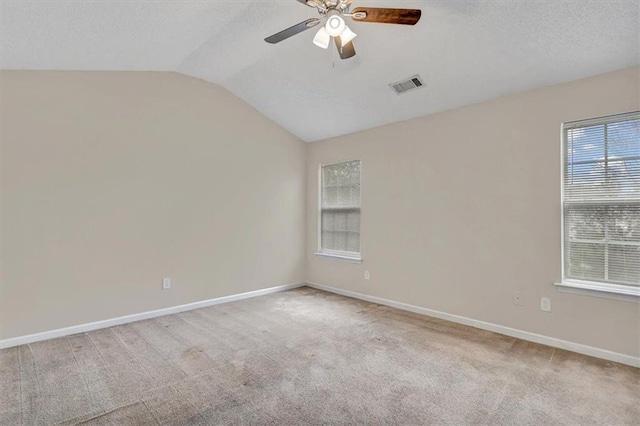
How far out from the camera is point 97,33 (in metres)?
2.62

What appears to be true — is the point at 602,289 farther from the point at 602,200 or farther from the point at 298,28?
the point at 298,28

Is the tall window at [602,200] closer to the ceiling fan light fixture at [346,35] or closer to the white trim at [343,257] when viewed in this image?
the ceiling fan light fixture at [346,35]

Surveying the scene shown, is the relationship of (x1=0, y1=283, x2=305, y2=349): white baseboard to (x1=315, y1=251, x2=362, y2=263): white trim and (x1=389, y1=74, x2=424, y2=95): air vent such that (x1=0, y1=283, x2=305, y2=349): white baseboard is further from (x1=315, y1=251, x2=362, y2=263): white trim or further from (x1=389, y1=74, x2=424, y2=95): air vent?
(x1=389, y1=74, x2=424, y2=95): air vent

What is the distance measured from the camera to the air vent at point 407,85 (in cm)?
323

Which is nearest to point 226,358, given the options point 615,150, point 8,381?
point 8,381

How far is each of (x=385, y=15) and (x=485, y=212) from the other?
2192mm

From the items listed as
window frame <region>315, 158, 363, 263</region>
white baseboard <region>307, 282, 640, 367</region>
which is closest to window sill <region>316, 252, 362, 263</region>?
window frame <region>315, 158, 363, 263</region>

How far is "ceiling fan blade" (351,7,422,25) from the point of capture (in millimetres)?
1942

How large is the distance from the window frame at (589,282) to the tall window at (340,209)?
236cm

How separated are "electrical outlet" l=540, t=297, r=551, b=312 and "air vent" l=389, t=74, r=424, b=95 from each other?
234cm

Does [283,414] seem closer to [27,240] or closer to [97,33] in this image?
[27,240]

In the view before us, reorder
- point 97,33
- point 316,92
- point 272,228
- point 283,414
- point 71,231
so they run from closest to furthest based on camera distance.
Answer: point 283,414 < point 97,33 < point 71,231 < point 316,92 < point 272,228

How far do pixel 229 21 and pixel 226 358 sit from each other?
2884 millimetres

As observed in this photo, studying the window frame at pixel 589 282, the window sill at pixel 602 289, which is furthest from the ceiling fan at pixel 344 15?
the window sill at pixel 602 289
